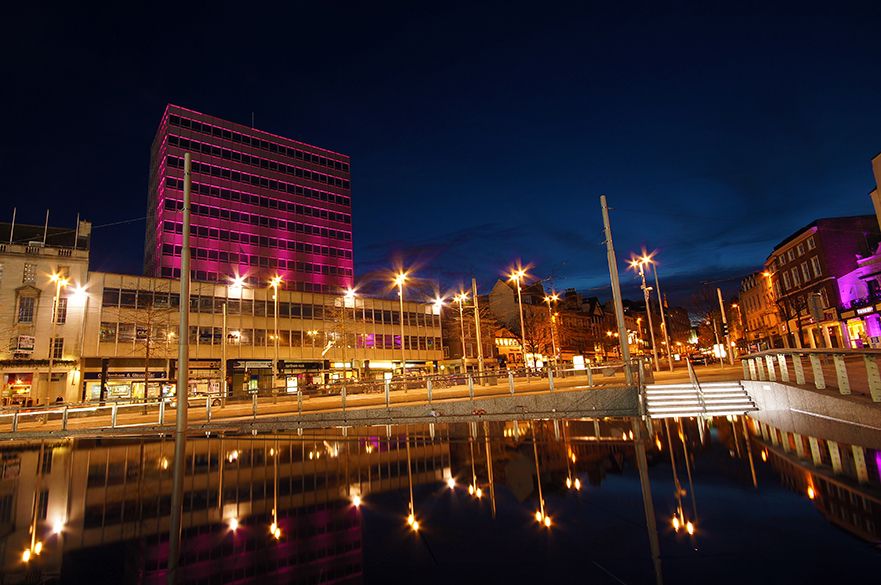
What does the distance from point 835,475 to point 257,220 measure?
79.4m

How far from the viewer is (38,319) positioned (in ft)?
146

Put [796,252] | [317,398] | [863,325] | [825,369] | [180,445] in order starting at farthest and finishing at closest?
1. [796,252]
2. [863,325]
3. [317,398]
4. [825,369]
5. [180,445]

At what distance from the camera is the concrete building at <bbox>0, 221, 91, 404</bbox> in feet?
141

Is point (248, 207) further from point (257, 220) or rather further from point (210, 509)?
point (210, 509)

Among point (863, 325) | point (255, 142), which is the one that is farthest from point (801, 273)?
point (255, 142)

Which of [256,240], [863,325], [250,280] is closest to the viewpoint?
[863,325]

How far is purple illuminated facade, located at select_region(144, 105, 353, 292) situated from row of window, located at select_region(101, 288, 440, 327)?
9.17 meters

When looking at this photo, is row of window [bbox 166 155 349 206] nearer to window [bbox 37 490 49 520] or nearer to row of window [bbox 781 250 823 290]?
window [bbox 37 490 49 520]

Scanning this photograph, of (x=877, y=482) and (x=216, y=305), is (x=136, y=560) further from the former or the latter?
(x=216, y=305)

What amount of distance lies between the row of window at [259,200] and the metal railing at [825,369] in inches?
2868

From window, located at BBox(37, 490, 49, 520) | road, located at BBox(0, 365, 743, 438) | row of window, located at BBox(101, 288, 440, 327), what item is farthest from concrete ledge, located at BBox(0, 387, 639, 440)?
row of window, located at BBox(101, 288, 440, 327)

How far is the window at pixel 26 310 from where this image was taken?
4409 cm

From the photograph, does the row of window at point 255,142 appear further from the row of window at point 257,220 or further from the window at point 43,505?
the window at point 43,505

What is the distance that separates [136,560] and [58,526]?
6.81 feet
